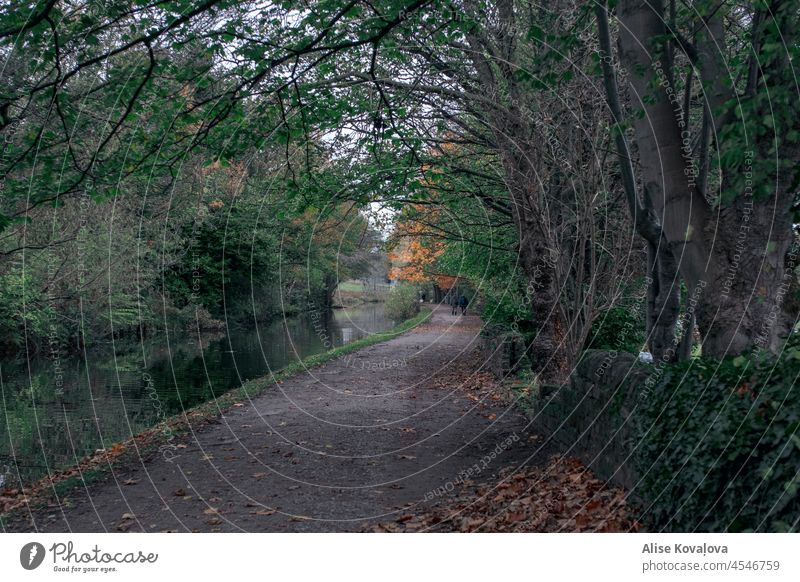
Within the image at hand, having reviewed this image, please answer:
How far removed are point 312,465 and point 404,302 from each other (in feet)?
135

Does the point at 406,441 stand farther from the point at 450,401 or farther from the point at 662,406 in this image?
the point at 662,406

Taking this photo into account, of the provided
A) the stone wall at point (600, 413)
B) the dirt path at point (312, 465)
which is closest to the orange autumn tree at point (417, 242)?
the dirt path at point (312, 465)

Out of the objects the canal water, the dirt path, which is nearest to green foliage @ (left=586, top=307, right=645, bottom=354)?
the dirt path

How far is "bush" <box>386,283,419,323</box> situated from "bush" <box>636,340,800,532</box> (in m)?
43.6

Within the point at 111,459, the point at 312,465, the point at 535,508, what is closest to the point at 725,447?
the point at 535,508

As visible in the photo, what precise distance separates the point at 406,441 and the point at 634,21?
20.6 feet

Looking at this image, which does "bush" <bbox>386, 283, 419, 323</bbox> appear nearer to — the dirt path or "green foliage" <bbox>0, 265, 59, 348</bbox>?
"green foliage" <bbox>0, 265, 59, 348</bbox>

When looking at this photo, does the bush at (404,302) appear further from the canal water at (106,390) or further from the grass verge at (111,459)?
the grass verge at (111,459)

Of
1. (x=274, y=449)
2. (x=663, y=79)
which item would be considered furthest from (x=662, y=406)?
(x=274, y=449)

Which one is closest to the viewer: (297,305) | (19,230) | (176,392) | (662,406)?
(662,406)

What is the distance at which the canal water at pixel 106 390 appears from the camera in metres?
11.9

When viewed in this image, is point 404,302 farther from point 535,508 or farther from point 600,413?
point 535,508

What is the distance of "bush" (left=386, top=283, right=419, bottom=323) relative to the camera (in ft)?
162

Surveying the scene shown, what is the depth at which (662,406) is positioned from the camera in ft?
16.8
